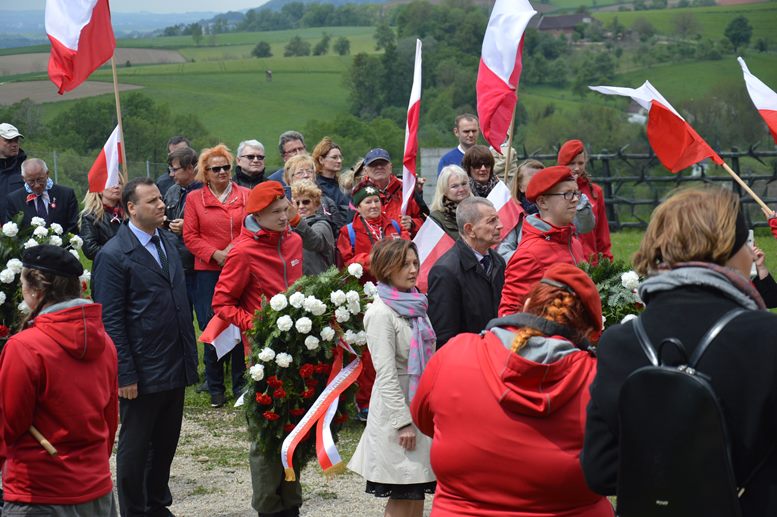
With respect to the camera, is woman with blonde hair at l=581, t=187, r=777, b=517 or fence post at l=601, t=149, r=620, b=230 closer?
woman with blonde hair at l=581, t=187, r=777, b=517

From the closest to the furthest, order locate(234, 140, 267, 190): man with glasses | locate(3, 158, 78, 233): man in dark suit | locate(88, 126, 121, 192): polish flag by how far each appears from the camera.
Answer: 1. locate(88, 126, 121, 192): polish flag
2. locate(3, 158, 78, 233): man in dark suit
3. locate(234, 140, 267, 190): man with glasses

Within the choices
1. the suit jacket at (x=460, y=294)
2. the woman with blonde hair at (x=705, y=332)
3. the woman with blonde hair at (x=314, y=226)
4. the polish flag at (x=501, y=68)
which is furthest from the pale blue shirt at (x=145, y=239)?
the woman with blonde hair at (x=705, y=332)

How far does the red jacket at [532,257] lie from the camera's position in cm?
669

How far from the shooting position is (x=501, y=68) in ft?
29.0

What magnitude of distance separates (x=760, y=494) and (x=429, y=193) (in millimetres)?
17448

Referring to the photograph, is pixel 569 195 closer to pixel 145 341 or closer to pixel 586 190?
pixel 586 190

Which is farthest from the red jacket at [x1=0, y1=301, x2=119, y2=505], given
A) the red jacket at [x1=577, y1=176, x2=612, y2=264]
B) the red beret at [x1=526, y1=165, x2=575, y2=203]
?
the red jacket at [x1=577, y1=176, x2=612, y2=264]

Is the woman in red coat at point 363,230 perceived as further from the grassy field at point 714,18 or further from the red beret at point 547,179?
the grassy field at point 714,18

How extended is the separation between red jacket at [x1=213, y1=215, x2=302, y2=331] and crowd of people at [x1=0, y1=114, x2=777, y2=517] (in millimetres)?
14

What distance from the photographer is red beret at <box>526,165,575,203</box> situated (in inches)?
269

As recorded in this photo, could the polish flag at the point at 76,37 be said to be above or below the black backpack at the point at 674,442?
above

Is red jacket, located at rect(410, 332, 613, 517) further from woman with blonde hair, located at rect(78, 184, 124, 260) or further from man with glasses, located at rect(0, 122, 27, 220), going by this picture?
man with glasses, located at rect(0, 122, 27, 220)

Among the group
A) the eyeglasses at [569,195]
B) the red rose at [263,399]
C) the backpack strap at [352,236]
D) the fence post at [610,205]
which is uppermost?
the eyeglasses at [569,195]

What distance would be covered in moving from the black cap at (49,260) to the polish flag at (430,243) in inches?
148
